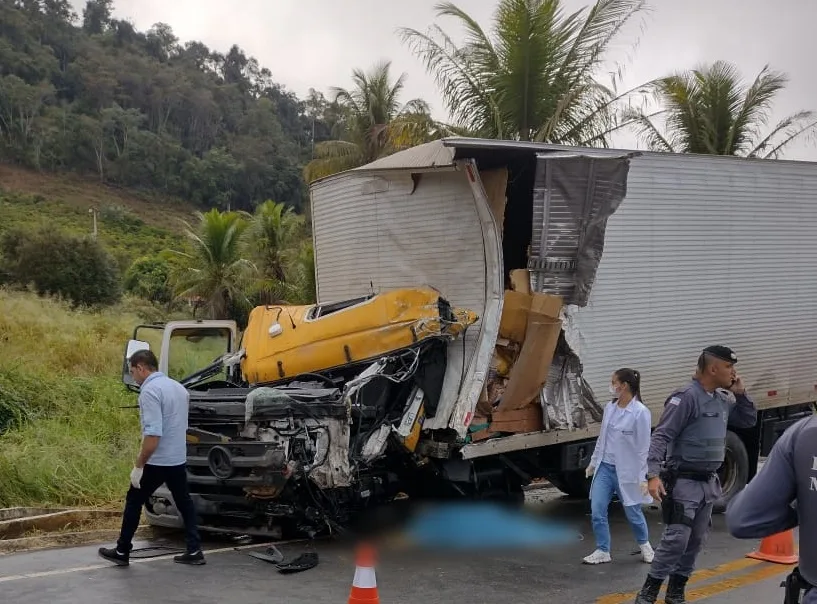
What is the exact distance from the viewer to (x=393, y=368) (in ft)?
22.2

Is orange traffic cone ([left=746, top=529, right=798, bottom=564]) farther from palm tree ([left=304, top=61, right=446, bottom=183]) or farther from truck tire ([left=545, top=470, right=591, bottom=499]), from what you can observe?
palm tree ([left=304, top=61, right=446, bottom=183])

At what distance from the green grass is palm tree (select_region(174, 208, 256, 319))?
4641mm

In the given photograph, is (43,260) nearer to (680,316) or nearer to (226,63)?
(680,316)

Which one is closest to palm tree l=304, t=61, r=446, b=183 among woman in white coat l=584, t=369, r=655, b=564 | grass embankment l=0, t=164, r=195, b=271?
woman in white coat l=584, t=369, r=655, b=564

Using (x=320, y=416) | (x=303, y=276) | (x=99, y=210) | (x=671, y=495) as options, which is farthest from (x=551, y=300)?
(x=99, y=210)

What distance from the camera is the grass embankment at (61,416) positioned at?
27.0ft

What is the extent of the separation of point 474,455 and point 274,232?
62.1 ft

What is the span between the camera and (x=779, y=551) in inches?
255

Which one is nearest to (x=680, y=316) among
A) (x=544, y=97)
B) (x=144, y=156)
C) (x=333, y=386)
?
(x=333, y=386)

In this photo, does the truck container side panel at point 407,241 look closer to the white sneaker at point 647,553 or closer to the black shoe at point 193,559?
Answer: the white sneaker at point 647,553

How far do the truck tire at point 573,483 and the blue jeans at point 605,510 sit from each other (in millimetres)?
1681

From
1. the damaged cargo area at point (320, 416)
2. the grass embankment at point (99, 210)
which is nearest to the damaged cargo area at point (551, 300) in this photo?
the damaged cargo area at point (320, 416)

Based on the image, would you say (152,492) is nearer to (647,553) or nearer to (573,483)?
(647,553)

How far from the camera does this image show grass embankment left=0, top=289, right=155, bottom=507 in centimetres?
823
